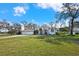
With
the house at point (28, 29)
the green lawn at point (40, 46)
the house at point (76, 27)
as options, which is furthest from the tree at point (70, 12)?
the house at point (28, 29)

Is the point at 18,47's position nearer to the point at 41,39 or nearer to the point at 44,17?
the point at 41,39

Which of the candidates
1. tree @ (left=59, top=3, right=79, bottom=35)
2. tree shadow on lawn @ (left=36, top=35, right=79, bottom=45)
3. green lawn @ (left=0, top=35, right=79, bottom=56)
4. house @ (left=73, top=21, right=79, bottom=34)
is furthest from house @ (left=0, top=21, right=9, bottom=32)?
house @ (left=73, top=21, right=79, bottom=34)

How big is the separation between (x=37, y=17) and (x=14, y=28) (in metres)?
0.28

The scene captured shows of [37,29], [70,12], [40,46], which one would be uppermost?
[70,12]

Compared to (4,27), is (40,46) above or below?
below

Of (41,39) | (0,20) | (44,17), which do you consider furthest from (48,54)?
(0,20)

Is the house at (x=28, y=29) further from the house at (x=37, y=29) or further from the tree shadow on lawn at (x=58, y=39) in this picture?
the tree shadow on lawn at (x=58, y=39)

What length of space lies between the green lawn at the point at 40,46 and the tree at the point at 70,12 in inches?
5.5

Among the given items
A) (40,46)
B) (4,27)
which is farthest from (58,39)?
(4,27)

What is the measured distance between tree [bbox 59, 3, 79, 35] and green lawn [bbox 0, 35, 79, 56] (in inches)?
5.5

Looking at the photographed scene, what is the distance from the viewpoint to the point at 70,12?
2730mm

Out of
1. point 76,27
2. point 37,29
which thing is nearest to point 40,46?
point 37,29

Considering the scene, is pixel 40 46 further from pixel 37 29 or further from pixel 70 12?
pixel 70 12

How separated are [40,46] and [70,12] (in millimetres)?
508
